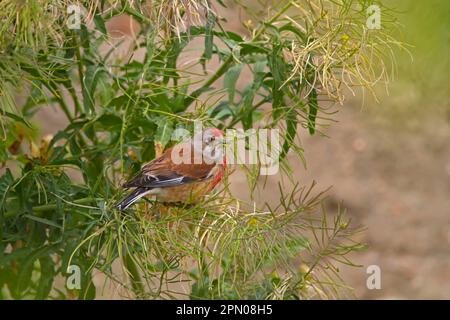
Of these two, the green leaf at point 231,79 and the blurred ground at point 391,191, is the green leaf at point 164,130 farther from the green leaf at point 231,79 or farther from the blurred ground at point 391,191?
the blurred ground at point 391,191

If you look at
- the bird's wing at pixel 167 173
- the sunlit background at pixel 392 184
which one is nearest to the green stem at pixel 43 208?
the bird's wing at pixel 167 173

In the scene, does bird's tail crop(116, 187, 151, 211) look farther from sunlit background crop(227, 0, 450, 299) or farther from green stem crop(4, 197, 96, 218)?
sunlit background crop(227, 0, 450, 299)

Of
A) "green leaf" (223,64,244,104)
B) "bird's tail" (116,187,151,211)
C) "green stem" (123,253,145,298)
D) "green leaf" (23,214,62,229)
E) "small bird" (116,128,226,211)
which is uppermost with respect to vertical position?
"green leaf" (223,64,244,104)

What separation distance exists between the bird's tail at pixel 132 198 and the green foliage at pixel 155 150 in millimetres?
23

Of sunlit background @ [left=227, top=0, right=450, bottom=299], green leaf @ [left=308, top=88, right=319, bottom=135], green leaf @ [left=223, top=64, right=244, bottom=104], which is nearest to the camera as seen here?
green leaf @ [left=308, top=88, right=319, bottom=135]

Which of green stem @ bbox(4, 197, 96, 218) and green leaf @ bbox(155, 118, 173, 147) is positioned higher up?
green leaf @ bbox(155, 118, 173, 147)

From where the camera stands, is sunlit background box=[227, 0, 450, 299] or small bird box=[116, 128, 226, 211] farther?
sunlit background box=[227, 0, 450, 299]

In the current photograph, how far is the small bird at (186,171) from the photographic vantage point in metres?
2.09

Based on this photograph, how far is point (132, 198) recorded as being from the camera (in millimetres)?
1990

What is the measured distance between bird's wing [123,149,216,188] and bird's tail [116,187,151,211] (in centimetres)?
1

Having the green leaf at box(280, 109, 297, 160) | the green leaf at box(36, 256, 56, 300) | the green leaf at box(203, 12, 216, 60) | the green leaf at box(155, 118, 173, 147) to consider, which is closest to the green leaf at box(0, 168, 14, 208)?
the green leaf at box(36, 256, 56, 300)

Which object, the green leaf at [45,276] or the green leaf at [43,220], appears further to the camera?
the green leaf at [45,276]

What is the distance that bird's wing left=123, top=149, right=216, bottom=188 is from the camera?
2059 mm

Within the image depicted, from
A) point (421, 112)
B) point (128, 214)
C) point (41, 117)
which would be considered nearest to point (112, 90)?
point (128, 214)
